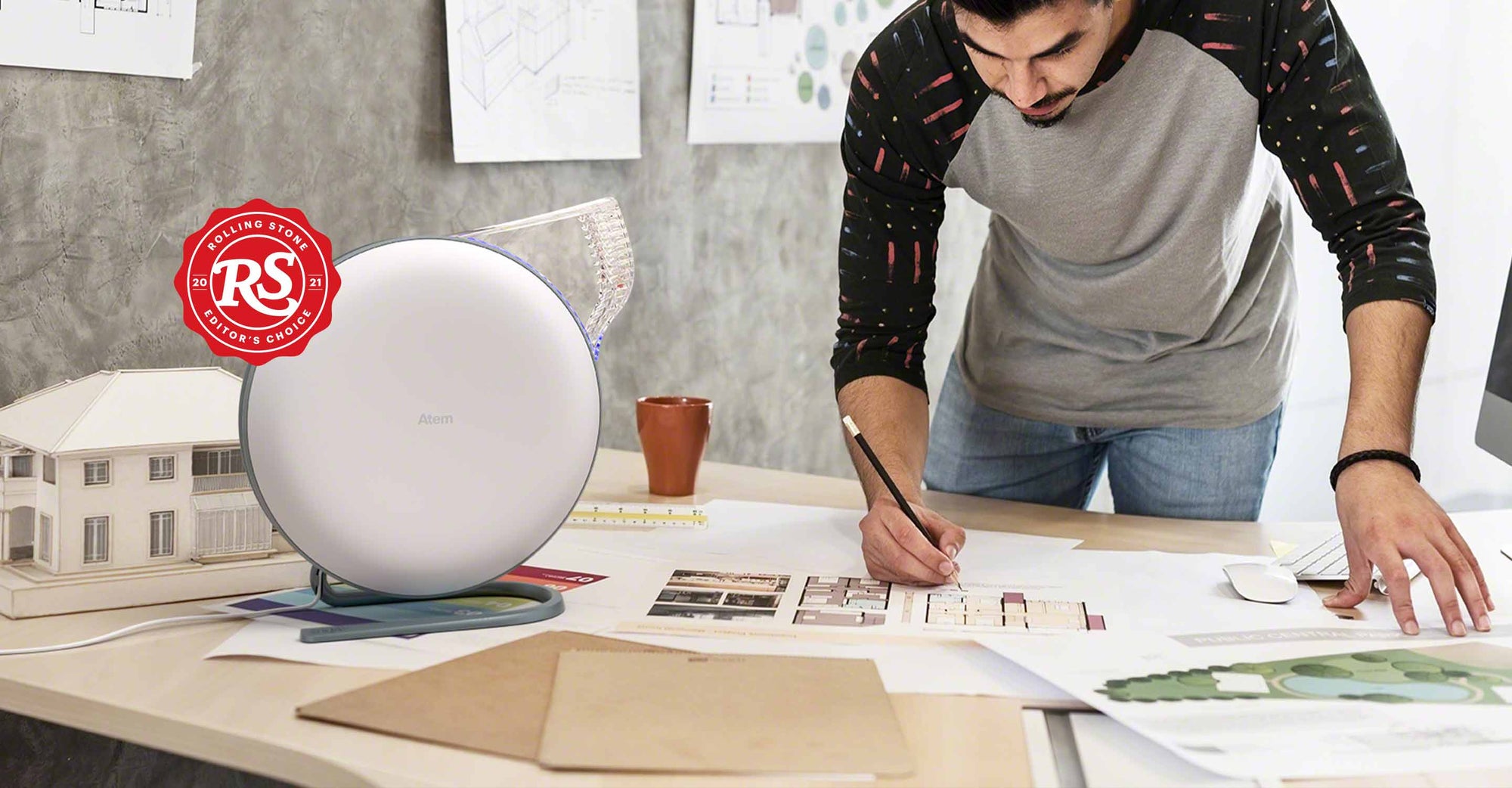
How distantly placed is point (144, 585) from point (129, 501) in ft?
0.20

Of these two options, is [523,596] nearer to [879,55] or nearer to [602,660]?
[602,660]

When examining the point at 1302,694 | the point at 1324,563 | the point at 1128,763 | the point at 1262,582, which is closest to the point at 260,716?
the point at 1128,763

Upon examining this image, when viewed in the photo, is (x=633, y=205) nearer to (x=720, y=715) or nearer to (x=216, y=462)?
(x=216, y=462)

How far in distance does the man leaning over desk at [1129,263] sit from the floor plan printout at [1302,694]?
94mm

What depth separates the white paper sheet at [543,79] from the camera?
5.18 feet

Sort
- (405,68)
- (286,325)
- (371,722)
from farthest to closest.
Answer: (405,68) → (286,325) → (371,722)

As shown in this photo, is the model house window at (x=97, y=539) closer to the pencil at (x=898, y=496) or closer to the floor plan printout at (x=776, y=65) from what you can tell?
the pencil at (x=898, y=496)

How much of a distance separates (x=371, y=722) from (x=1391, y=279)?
0.90 m

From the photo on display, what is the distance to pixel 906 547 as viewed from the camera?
0.99 meters

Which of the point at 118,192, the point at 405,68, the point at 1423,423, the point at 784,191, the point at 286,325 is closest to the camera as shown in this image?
the point at 286,325

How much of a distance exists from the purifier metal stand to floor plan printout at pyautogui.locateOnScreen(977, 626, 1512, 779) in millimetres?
306

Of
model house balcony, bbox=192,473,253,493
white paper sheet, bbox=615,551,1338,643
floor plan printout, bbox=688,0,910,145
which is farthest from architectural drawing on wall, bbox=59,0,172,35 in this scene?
floor plan printout, bbox=688,0,910,145

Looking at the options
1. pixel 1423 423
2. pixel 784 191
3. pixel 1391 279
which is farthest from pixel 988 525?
pixel 1423 423

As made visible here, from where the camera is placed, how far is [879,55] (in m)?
1.29
